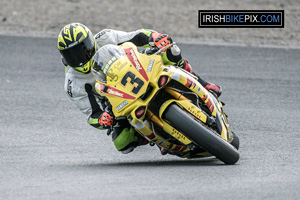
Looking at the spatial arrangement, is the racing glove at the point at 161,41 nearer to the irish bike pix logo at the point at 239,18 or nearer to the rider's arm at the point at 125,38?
the rider's arm at the point at 125,38

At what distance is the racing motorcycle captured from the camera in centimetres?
608

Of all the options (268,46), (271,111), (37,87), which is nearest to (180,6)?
(268,46)

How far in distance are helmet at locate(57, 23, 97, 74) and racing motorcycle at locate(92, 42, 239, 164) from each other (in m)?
0.51

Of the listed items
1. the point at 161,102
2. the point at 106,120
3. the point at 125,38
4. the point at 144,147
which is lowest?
the point at 144,147

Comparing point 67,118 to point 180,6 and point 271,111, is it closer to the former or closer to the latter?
point 271,111

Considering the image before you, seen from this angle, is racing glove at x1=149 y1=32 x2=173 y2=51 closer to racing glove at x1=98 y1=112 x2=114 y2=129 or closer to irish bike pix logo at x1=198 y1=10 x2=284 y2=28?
racing glove at x1=98 y1=112 x2=114 y2=129

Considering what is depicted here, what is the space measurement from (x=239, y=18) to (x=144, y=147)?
952 cm

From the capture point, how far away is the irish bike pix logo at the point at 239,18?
16.3m

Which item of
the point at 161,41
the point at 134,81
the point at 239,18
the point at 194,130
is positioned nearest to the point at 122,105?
the point at 134,81

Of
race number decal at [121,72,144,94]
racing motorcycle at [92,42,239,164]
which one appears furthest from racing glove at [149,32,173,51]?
race number decal at [121,72,144,94]

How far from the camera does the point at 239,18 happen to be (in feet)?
56.0

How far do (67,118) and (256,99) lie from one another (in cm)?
296

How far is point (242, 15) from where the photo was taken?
56.1 feet

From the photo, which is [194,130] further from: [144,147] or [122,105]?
[144,147]
